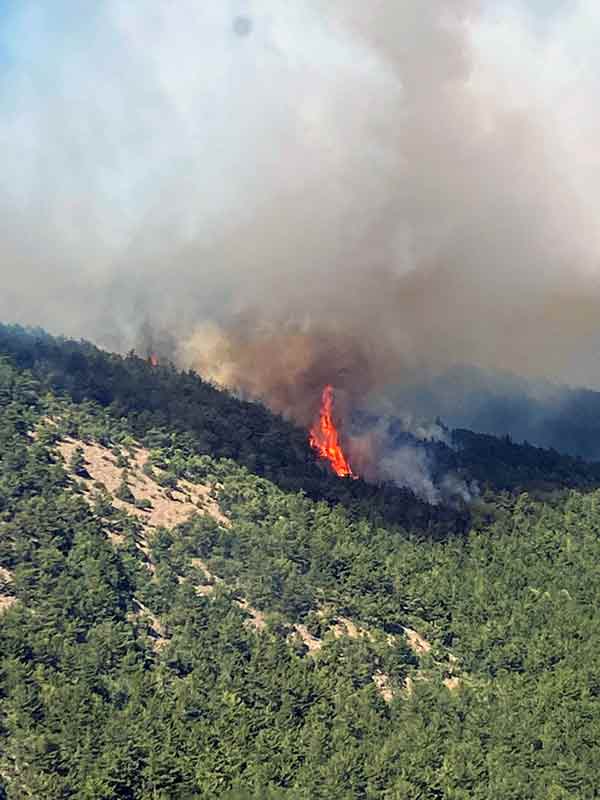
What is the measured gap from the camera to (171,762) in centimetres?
18125

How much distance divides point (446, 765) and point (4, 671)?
198ft

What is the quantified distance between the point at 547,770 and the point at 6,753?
71.9 meters

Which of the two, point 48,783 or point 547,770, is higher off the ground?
point 547,770

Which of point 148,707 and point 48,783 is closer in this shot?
point 48,783

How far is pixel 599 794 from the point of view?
194 metres

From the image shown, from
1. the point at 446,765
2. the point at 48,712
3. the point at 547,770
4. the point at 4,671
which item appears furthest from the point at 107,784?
the point at 547,770

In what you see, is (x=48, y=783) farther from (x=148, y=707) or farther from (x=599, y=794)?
(x=599, y=794)

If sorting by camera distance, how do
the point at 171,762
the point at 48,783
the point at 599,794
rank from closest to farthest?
the point at 48,783
the point at 171,762
the point at 599,794

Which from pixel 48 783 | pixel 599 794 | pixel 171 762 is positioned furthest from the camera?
pixel 599 794

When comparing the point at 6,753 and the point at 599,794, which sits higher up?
the point at 599,794

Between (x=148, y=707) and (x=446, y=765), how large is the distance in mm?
40680

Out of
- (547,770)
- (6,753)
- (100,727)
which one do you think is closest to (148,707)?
(100,727)

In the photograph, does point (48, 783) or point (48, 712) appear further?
point (48, 712)

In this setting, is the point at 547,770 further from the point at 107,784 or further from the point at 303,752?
the point at 107,784
